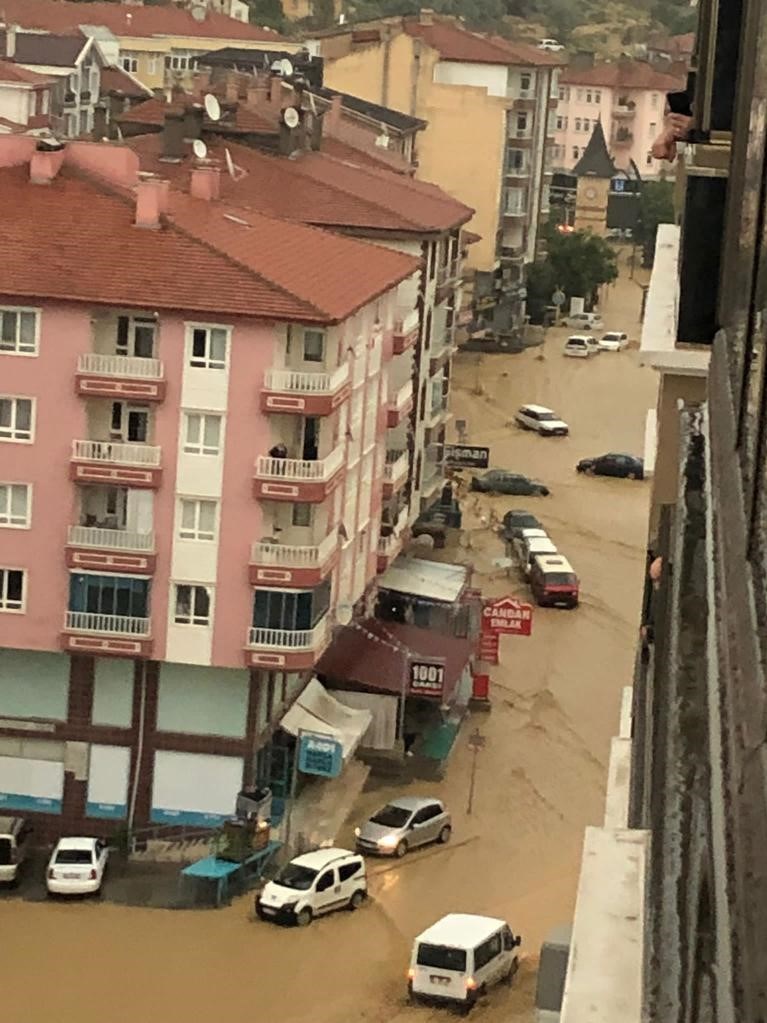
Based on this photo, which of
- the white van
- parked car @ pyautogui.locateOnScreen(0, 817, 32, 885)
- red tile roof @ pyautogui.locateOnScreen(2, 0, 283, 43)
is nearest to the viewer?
the white van

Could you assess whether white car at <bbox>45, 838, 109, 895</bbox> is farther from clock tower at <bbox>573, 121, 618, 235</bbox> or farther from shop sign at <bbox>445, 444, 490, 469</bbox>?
clock tower at <bbox>573, 121, 618, 235</bbox>

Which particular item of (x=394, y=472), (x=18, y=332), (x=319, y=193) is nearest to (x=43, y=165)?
(x=18, y=332)

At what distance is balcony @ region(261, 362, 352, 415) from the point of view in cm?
2203

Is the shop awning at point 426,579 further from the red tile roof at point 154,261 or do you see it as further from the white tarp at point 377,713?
the red tile roof at point 154,261

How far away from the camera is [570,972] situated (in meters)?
4.44

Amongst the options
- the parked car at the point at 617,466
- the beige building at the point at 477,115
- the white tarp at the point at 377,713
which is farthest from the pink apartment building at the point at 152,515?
the beige building at the point at 477,115

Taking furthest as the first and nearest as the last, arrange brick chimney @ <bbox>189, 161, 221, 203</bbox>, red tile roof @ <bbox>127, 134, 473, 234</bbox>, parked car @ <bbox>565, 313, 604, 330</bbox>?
1. parked car @ <bbox>565, 313, 604, 330</bbox>
2. red tile roof @ <bbox>127, 134, 473, 234</bbox>
3. brick chimney @ <bbox>189, 161, 221, 203</bbox>

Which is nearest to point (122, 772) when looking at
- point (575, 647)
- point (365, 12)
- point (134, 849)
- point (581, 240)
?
point (134, 849)

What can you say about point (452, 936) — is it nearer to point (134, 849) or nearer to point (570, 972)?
point (134, 849)

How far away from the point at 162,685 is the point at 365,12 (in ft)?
294

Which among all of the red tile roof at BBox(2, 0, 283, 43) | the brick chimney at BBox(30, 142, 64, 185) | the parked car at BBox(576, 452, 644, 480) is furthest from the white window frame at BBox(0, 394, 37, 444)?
the red tile roof at BBox(2, 0, 283, 43)

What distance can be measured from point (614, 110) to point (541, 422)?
41355 mm

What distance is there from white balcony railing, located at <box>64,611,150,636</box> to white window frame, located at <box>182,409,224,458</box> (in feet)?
5.76

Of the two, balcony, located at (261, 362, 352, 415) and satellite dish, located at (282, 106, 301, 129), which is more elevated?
satellite dish, located at (282, 106, 301, 129)
